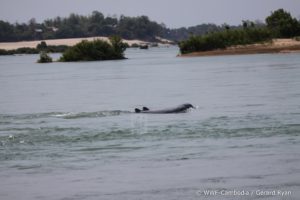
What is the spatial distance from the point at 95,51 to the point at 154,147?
3101 inches

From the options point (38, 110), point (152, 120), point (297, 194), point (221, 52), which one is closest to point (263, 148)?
point (297, 194)

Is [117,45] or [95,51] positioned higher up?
[117,45]

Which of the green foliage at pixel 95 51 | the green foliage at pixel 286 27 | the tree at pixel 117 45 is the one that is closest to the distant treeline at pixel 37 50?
the green foliage at pixel 95 51

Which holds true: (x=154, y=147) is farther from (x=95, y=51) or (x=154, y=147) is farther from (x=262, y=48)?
(x=95, y=51)

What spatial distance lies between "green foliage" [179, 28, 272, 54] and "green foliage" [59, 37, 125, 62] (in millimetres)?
7727

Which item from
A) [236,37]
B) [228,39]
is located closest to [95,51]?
[228,39]

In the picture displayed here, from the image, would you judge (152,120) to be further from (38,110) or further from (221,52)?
(221,52)

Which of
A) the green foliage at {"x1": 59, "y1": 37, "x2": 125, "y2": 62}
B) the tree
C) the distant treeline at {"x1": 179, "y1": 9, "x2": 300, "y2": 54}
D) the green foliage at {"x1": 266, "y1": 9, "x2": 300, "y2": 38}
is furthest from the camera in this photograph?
the green foliage at {"x1": 266, "y1": 9, "x2": 300, "y2": 38}

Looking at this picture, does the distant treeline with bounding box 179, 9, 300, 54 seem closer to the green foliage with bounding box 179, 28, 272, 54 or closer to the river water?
the green foliage with bounding box 179, 28, 272, 54

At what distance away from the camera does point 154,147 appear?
65.9 ft

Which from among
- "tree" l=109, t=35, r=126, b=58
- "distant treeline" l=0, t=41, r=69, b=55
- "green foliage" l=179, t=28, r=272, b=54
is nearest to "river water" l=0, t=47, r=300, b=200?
"tree" l=109, t=35, r=126, b=58

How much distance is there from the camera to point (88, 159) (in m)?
18.8

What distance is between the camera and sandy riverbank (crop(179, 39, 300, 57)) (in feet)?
289

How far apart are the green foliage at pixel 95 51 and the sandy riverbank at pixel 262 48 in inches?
314
